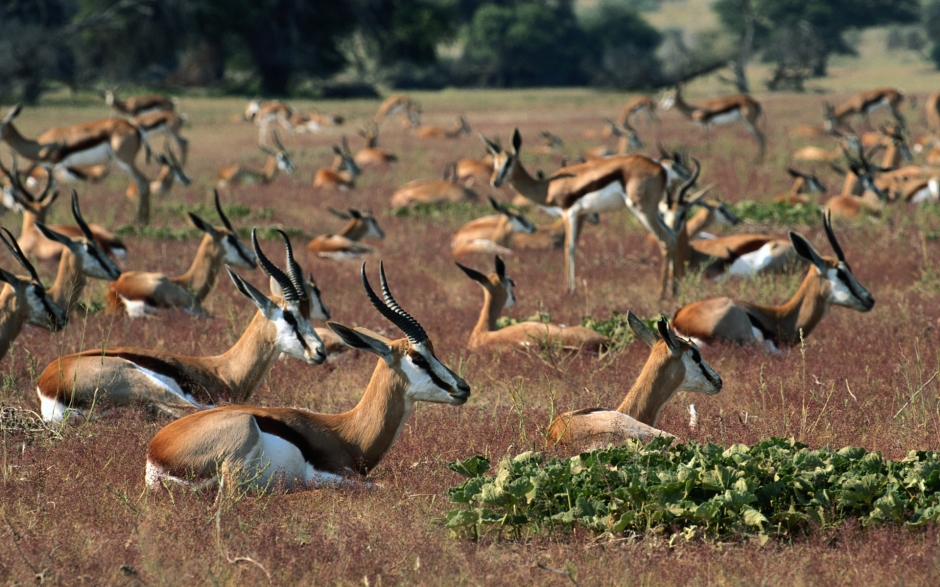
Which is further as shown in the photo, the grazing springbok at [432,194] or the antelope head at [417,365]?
the grazing springbok at [432,194]

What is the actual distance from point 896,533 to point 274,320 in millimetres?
3152

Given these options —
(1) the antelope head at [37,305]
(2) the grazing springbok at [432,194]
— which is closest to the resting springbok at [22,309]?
(1) the antelope head at [37,305]

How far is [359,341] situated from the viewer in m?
4.34

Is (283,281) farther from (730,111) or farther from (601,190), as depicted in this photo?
(730,111)

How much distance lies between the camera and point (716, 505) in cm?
373

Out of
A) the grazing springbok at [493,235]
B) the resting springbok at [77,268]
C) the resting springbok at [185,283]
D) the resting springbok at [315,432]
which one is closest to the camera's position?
the resting springbok at [315,432]

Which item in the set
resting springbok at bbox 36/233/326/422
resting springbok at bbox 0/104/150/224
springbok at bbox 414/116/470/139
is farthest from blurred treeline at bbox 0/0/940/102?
resting springbok at bbox 36/233/326/422

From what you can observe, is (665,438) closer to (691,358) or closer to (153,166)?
(691,358)

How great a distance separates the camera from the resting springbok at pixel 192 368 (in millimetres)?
5258

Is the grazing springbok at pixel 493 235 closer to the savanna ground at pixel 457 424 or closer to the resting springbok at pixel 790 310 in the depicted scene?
the savanna ground at pixel 457 424

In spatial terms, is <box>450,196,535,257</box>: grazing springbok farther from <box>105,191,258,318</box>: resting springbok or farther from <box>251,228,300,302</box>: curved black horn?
<box>251,228,300,302</box>: curved black horn

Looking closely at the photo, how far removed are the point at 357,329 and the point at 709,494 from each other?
3028 millimetres

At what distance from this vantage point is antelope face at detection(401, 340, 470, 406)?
448cm

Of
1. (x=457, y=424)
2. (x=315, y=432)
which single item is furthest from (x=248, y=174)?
(x=315, y=432)
